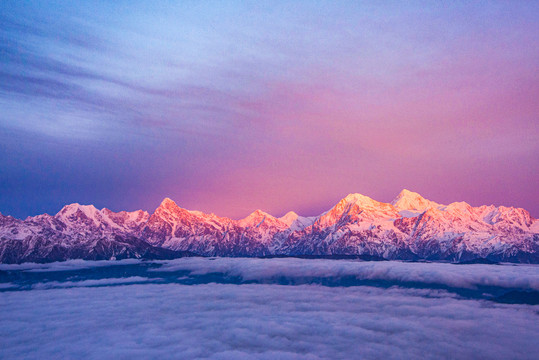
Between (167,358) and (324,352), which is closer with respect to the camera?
(167,358)

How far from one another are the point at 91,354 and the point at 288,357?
95.8 metres

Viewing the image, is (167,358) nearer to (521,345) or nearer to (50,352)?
(50,352)

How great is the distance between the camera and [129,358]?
168 m

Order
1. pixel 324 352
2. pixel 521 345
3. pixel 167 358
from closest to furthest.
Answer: pixel 167 358 < pixel 324 352 < pixel 521 345

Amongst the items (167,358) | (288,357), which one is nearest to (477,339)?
(288,357)

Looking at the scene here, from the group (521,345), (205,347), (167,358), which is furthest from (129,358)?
(521,345)

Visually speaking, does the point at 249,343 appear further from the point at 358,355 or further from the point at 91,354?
the point at 91,354

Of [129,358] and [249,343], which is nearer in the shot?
[129,358]

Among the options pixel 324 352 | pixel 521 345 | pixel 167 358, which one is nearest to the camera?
pixel 167 358

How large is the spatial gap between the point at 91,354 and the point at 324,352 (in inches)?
4441

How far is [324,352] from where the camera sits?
176875 mm

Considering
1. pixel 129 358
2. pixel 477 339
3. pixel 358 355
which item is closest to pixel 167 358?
pixel 129 358

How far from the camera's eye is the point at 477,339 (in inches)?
7840

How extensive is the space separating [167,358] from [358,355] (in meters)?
87.4
